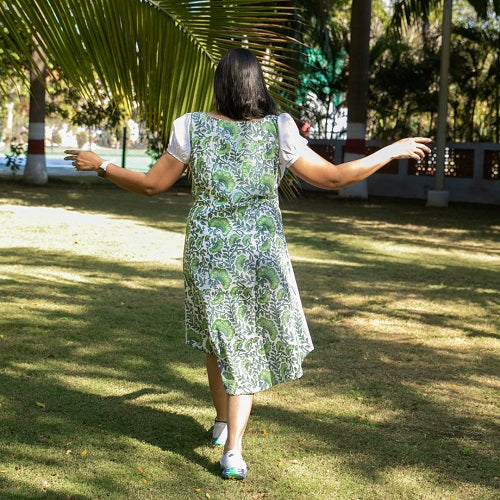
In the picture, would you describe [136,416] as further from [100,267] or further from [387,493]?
[100,267]

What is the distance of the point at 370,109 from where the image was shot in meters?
23.3

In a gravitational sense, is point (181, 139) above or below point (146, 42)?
below

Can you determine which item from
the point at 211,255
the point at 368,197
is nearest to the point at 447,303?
the point at 211,255

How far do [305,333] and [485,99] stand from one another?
18.8 m

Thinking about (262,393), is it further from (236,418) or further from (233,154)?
(233,154)

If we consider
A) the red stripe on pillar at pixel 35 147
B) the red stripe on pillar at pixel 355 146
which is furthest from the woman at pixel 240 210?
the red stripe on pillar at pixel 35 147

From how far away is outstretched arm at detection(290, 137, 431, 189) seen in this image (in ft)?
11.6

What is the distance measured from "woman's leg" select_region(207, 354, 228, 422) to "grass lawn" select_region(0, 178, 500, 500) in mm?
171

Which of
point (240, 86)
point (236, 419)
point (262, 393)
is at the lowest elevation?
point (262, 393)

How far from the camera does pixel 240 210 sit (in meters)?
3.61

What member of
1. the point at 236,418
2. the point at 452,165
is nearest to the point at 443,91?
the point at 452,165

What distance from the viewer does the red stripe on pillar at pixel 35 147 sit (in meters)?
21.2

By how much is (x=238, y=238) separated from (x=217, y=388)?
721 millimetres

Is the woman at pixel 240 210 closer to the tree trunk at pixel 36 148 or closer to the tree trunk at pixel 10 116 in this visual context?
the tree trunk at pixel 10 116
